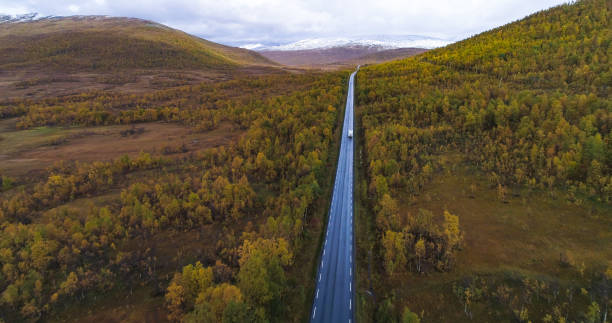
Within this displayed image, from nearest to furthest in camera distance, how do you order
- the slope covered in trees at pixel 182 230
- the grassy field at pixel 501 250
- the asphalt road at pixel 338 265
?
the grassy field at pixel 501 250, the asphalt road at pixel 338 265, the slope covered in trees at pixel 182 230

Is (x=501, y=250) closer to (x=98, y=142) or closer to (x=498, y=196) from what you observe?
(x=498, y=196)

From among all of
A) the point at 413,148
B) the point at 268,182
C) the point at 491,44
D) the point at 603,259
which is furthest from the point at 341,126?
the point at 491,44

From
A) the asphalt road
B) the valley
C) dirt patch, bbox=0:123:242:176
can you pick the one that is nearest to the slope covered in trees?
the valley

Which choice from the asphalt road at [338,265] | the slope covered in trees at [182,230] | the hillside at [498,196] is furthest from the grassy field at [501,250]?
the slope covered in trees at [182,230]


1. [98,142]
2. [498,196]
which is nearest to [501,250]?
[498,196]

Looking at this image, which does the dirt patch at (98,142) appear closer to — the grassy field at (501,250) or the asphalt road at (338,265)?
the asphalt road at (338,265)

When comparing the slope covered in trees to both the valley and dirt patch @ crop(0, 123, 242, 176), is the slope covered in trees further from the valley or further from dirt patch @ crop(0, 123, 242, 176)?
dirt patch @ crop(0, 123, 242, 176)

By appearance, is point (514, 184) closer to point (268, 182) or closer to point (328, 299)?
point (328, 299)
